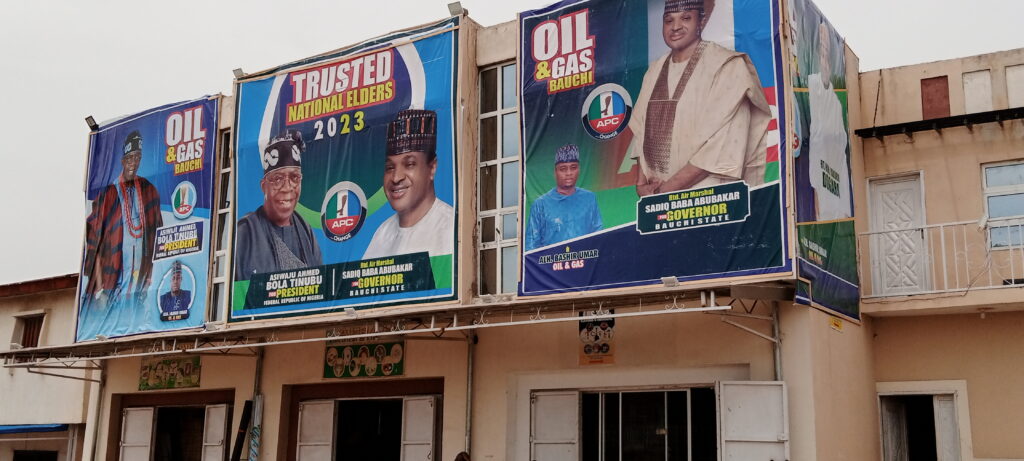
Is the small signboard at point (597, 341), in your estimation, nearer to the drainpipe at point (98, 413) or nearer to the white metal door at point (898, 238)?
the white metal door at point (898, 238)

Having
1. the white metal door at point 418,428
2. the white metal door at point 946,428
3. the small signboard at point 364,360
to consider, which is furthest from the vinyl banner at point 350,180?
the white metal door at point 946,428

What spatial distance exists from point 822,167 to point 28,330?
60.7 feet

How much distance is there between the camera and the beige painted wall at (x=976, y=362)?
1462 cm

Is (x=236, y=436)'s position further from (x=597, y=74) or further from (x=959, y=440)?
(x=959, y=440)

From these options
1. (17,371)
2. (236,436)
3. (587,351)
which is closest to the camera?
(587,351)

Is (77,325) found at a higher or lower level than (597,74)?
lower

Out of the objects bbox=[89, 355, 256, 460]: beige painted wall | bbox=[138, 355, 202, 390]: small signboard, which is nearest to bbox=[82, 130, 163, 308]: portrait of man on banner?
bbox=[138, 355, 202, 390]: small signboard

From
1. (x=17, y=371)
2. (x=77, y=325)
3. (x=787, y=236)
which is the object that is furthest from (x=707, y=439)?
(x=17, y=371)

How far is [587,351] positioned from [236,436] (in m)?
6.91

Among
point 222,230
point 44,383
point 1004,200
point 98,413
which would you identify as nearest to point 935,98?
point 1004,200

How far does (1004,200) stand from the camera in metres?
15.4

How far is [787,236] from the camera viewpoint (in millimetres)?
13016

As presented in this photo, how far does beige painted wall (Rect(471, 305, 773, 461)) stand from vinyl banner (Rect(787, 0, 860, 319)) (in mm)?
1100

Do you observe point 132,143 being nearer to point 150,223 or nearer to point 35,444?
point 150,223
